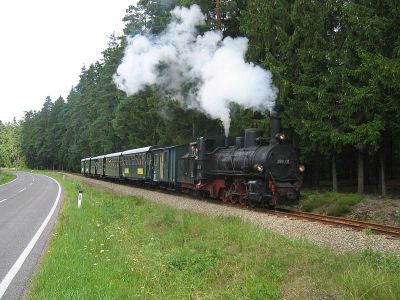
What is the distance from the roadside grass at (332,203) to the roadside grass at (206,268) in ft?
22.6

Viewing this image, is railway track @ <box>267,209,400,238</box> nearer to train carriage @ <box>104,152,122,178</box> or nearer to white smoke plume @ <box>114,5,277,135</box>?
white smoke plume @ <box>114,5,277,135</box>

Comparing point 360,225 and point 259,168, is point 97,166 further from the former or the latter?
point 360,225

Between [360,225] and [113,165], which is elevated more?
[113,165]

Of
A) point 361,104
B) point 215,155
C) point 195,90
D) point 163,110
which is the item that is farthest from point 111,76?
point 361,104

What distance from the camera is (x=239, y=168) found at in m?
18.1

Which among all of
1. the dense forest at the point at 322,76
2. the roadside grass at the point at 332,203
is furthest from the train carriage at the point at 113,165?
the roadside grass at the point at 332,203

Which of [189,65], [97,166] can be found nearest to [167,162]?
[189,65]

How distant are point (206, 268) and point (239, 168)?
1084cm

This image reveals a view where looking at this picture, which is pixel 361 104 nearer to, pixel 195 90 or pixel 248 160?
pixel 248 160

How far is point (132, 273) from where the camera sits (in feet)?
23.3

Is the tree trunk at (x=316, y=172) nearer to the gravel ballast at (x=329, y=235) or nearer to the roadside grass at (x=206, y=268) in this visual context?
the gravel ballast at (x=329, y=235)

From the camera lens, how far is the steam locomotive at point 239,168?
17.0 m

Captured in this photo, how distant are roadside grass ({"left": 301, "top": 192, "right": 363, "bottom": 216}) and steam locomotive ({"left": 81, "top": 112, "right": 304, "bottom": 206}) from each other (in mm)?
1025

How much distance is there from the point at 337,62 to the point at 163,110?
52.5ft
